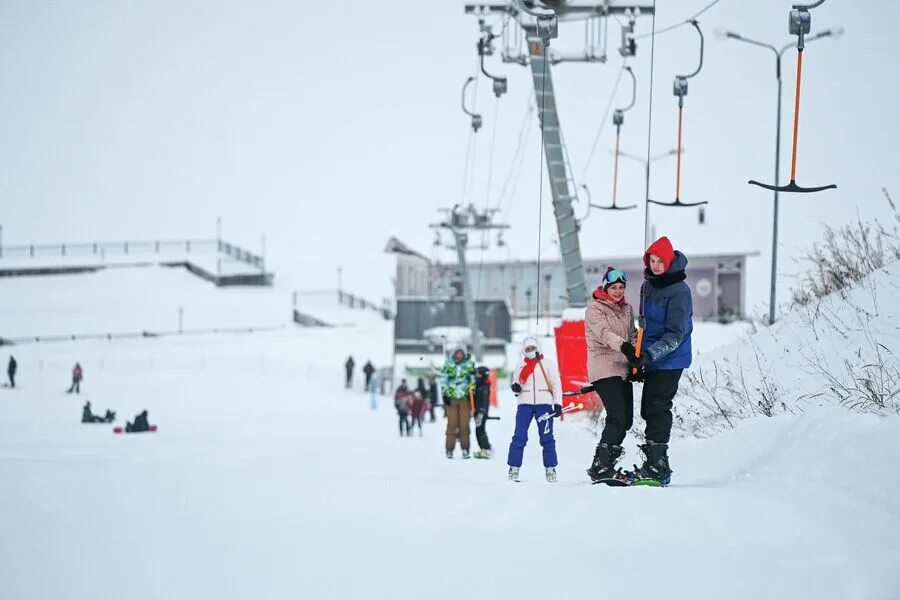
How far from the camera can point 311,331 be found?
66375mm

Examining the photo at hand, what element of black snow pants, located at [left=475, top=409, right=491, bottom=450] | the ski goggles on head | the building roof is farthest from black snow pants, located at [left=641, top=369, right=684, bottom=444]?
the building roof

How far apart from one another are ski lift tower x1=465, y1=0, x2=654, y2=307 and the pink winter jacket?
9409 millimetres

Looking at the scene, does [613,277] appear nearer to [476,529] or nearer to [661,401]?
[661,401]

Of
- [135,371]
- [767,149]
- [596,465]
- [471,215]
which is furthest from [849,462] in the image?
[135,371]

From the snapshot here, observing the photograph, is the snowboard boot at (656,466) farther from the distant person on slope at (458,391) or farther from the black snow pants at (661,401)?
the distant person on slope at (458,391)

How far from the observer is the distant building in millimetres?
71688

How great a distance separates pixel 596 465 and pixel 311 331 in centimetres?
5873

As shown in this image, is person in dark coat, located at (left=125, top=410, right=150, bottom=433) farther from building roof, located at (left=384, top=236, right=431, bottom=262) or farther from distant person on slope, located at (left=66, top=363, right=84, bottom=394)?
building roof, located at (left=384, top=236, right=431, bottom=262)

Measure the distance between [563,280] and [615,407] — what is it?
2504 inches

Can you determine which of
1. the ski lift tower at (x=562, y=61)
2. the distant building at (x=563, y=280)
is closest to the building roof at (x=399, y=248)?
the distant building at (x=563, y=280)

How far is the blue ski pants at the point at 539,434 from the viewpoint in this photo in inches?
393

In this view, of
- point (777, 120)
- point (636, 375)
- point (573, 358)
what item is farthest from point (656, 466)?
point (777, 120)

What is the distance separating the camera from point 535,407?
1021 cm

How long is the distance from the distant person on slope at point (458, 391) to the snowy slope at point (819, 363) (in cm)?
288
